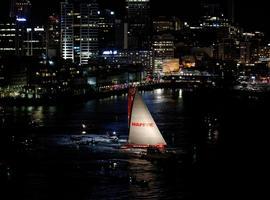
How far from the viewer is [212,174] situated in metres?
22.7

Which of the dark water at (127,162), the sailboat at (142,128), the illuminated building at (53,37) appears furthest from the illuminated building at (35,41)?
the sailboat at (142,128)

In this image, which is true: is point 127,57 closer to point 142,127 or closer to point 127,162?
point 142,127

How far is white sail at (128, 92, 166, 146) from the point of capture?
1024 inches

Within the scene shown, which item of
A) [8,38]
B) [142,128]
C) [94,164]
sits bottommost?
[94,164]

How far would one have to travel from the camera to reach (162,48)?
316ft

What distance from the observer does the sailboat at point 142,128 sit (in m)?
26.0

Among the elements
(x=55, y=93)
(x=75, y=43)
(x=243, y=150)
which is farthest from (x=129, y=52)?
(x=243, y=150)

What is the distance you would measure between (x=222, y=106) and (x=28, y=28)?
41.6 m

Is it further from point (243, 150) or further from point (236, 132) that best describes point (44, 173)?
point (236, 132)

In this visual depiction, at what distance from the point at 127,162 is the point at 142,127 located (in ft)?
8.37

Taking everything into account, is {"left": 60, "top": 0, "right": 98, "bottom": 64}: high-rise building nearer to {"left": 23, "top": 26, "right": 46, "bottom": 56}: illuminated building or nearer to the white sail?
{"left": 23, "top": 26, "right": 46, "bottom": 56}: illuminated building

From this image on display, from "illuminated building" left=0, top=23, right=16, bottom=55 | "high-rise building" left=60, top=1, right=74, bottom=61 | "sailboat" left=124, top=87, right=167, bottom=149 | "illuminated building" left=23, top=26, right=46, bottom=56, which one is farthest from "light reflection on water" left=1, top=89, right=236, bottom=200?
"high-rise building" left=60, top=1, right=74, bottom=61

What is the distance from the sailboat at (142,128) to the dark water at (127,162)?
3.90 feet

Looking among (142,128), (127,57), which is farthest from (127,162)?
(127,57)
